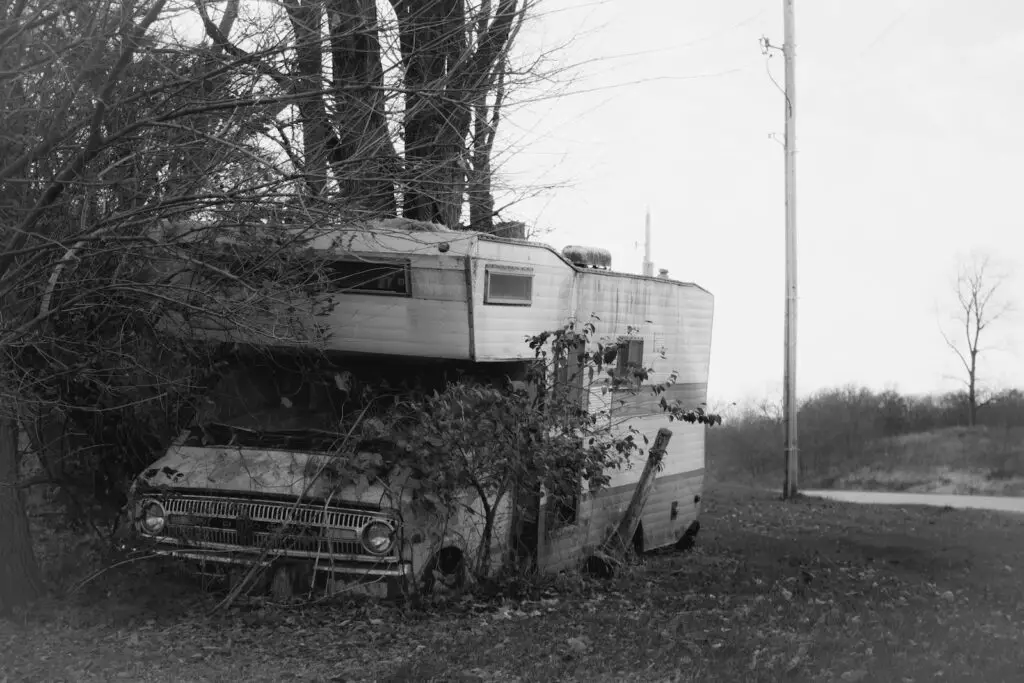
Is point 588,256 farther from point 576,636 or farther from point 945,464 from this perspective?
point 945,464

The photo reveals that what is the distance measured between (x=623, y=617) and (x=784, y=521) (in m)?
10.5

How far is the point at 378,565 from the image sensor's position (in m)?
8.18

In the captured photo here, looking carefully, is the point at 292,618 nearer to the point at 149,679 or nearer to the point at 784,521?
the point at 149,679

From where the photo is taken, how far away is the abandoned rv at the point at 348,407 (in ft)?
26.8

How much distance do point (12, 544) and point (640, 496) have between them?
585cm

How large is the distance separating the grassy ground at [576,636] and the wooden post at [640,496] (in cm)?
61

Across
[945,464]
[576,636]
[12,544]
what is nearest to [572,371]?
[576,636]

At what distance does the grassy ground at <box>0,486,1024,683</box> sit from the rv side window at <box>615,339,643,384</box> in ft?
6.17

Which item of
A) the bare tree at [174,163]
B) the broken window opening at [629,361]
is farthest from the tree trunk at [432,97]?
the broken window opening at [629,361]

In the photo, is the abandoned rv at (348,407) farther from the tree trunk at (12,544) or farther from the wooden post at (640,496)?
the wooden post at (640,496)

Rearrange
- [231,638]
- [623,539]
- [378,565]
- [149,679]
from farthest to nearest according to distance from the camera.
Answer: [623,539]
[378,565]
[231,638]
[149,679]

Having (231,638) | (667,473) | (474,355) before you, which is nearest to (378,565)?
(231,638)

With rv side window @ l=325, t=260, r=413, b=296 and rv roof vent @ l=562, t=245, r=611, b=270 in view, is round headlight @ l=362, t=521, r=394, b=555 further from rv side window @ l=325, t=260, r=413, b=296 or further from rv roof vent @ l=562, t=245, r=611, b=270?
rv roof vent @ l=562, t=245, r=611, b=270

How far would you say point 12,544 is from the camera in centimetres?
857
